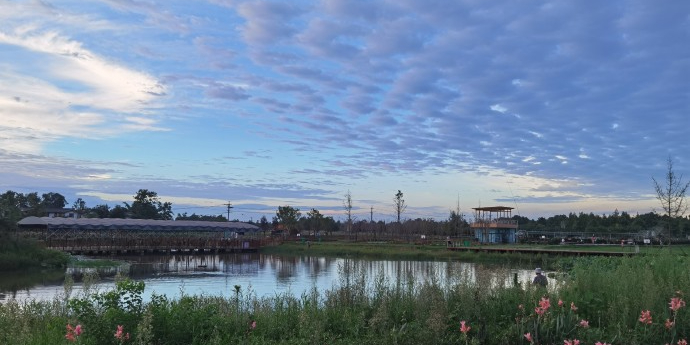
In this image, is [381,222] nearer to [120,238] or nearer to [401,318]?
[120,238]

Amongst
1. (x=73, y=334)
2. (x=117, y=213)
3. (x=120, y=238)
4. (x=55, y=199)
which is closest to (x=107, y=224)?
(x=120, y=238)

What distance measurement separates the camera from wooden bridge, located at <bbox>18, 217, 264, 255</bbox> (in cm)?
5872

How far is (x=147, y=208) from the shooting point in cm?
11181

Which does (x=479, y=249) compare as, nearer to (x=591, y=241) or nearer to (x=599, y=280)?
(x=591, y=241)

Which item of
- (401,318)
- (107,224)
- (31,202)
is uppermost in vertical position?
(31,202)

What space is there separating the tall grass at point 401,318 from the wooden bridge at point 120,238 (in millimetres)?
54379

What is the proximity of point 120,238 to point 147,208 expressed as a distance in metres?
50.9

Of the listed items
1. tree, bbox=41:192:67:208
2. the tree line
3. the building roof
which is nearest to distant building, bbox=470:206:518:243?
the tree line

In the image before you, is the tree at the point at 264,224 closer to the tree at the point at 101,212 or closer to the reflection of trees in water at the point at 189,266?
the tree at the point at 101,212

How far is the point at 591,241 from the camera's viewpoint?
61312 mm

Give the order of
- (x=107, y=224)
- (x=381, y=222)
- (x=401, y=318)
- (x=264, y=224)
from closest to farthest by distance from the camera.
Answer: (x=401, y=318), (x=107, y=224), (x=381, y=222), (x=264, y=224)

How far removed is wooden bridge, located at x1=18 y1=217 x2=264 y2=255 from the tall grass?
5438 cm

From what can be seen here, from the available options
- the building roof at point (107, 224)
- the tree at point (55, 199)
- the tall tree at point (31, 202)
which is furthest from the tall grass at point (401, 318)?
the tree at point (55, 199)

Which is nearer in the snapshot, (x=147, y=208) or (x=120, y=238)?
(x=120, y=238)
